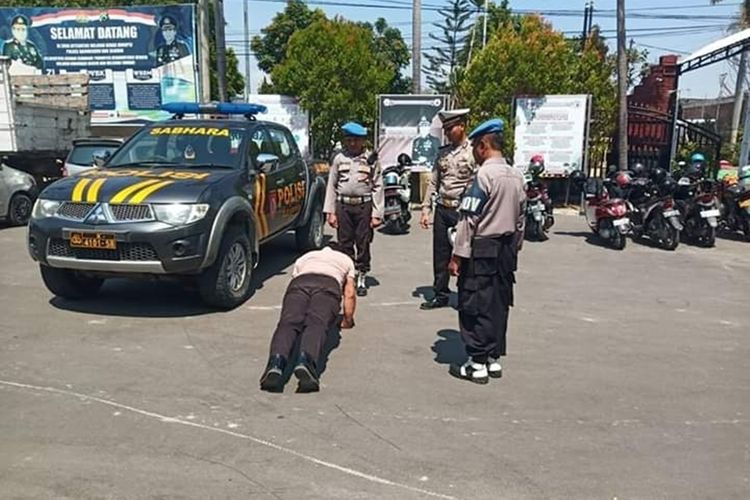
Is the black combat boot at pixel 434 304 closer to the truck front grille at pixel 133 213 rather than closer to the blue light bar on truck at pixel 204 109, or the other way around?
the truck front grille at pixel 133 213

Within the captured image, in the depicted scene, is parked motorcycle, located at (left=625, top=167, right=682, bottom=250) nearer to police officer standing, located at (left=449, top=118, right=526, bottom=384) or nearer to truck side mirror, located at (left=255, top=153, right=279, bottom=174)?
truck side mirror, located at (left=255, top=153, right=279, bottom=174)

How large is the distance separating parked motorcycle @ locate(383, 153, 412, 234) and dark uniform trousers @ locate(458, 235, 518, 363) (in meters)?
6.46

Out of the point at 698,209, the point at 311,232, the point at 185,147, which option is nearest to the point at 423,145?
the point at 698,209

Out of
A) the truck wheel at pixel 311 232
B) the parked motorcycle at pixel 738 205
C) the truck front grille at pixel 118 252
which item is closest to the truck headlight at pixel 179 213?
the truck front grille at pixel 118 252

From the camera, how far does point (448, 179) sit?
21.0 ft

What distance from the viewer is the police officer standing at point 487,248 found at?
4488mm

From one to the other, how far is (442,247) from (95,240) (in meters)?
3.13

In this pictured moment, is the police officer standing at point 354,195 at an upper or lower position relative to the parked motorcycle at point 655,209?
upper

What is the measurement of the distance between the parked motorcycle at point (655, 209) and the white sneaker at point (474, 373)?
6774mm

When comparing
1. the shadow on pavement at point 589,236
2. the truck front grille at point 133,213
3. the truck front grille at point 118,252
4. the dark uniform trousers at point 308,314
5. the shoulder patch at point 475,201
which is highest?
the shoulder patch at point 475,201

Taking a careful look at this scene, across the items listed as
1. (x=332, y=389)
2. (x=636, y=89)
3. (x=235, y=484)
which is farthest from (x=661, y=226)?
(x=636, y=89)

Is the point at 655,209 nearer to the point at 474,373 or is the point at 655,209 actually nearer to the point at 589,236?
the point at 589,236

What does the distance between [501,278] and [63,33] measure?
64.8 ft

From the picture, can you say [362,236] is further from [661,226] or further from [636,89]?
[636,89]
